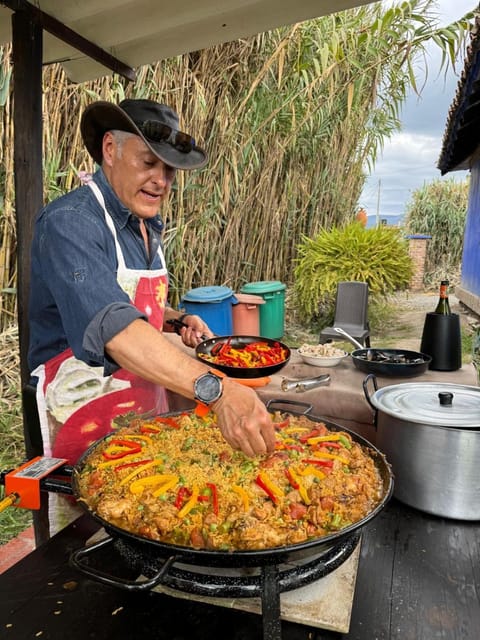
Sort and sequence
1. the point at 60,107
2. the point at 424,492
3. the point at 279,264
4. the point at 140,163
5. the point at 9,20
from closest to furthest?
the point at 424,492 < the point at 140,163 < the point at 9,20 < the point at 60,107 < the point at 279,264

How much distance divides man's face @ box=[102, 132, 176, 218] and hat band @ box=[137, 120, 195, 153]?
50 mm

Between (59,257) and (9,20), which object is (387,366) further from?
(9,20)

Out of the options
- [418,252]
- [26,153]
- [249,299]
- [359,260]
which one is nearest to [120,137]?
[26,153]

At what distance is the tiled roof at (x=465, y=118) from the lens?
530 centimetres

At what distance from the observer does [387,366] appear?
2.12 meters

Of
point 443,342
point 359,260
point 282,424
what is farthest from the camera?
point 359,260

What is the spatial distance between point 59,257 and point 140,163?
1.98 ft

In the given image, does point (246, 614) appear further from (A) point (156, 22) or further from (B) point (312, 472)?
(A) point (156, 22)

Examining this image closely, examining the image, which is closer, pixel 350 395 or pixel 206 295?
pixel 350 395

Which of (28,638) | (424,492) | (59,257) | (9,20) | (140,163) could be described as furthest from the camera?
(9,20)

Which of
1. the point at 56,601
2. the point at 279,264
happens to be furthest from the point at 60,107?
the point at 279,264

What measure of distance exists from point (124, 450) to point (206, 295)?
3789 mm

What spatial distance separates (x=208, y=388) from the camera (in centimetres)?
136

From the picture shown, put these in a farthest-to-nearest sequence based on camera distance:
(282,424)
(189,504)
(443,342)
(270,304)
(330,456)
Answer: (270,304), (443,342), (282,424), (330,456), (189,504)
